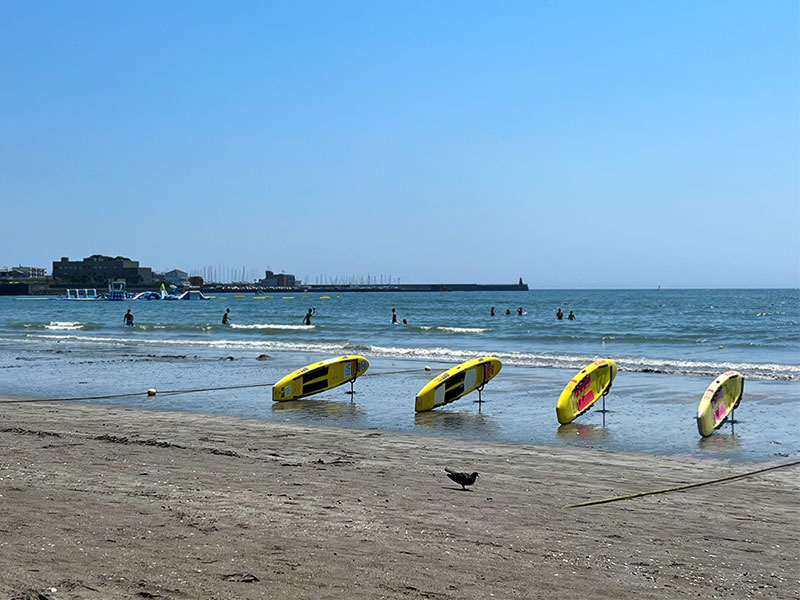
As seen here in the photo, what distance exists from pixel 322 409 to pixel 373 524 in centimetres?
890

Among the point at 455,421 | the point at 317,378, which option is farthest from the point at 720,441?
the point at 317,378

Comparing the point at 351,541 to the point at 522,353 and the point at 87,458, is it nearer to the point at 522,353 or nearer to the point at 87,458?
the point at 87,458

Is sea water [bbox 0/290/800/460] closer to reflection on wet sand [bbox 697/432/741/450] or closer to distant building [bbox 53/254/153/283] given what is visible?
reflection on wet sand [bbox 697/432/741/450]

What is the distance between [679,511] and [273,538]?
12.4 ft

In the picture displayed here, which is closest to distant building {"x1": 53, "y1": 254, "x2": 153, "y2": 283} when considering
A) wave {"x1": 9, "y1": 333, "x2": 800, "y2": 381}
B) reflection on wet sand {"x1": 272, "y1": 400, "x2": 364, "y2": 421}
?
wave {"x1": 9, "y1": 333, "x2": 800, "y2": 381}

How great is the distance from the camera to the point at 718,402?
13.0 meters

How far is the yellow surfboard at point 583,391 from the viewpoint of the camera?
13.5m

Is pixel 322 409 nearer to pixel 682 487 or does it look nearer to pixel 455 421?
pixel 455 421

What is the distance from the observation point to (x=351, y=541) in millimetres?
6172

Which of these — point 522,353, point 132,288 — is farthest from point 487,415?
point 132,288

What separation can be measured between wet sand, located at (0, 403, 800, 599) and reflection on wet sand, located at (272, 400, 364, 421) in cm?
366

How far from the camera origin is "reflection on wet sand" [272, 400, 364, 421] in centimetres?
1466

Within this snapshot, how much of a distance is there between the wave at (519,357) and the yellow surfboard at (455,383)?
28.4ft

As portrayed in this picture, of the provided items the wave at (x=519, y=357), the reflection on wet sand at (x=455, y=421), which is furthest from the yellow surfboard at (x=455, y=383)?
the wave at (x=519, y=357)
